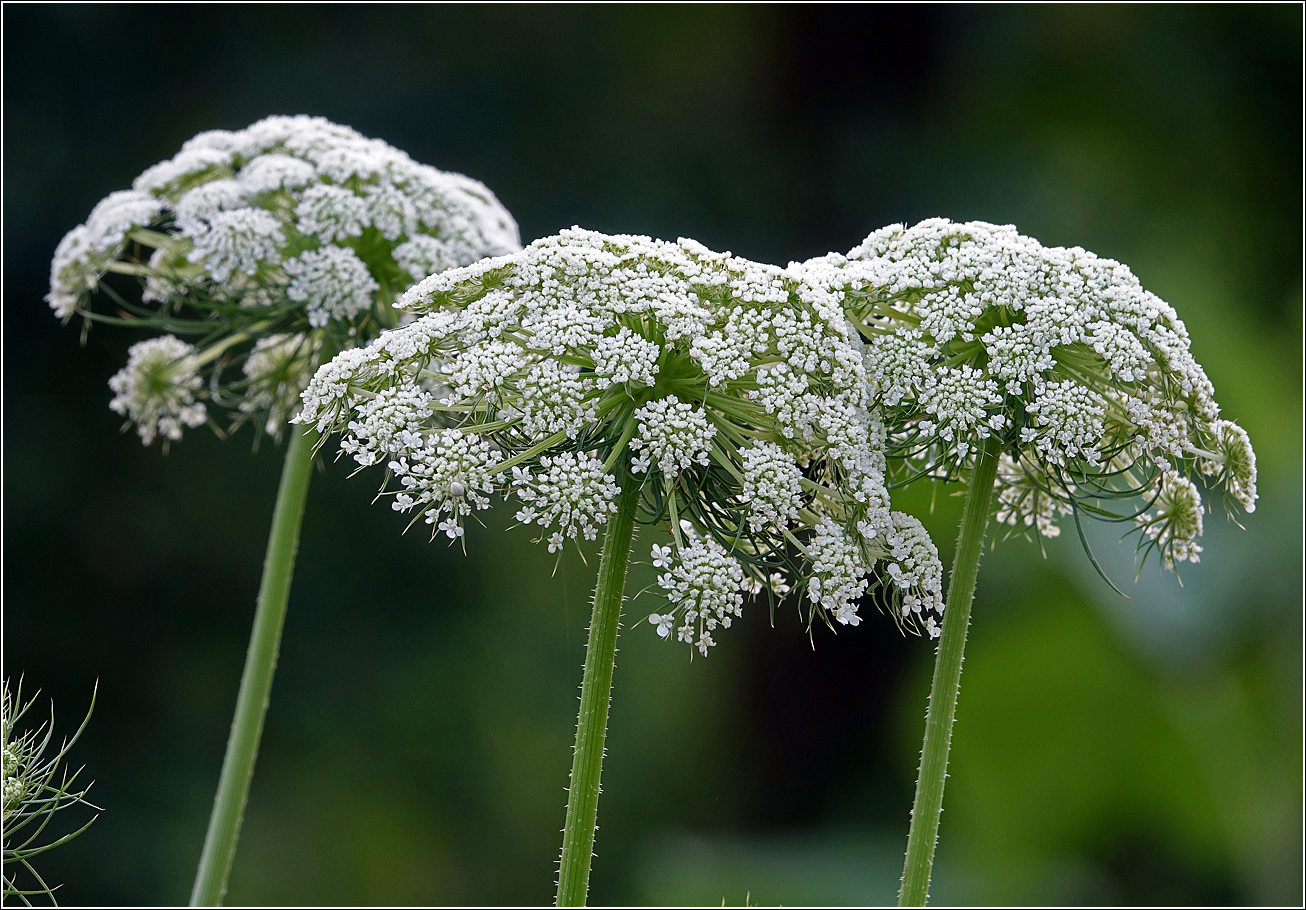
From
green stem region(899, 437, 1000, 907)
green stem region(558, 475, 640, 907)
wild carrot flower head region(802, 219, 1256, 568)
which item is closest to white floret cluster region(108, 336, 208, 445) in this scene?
green stem region(558, 475, 640, 907)

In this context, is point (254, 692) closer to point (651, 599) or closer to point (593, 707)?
point (593, 707)

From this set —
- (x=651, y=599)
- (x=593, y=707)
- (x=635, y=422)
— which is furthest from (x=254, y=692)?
(x=651, y=599)

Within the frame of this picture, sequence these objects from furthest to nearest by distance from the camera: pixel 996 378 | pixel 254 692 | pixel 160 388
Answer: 1. pixel 160 388
2. pixel 254 692
3. pixel 996 378

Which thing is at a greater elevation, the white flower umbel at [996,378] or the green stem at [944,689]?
the white flower umbel at [996,378]

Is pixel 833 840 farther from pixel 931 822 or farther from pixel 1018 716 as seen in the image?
pixel 931 822

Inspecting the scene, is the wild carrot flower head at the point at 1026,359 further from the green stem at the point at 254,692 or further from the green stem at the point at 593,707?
the green stem at the point at 254,692

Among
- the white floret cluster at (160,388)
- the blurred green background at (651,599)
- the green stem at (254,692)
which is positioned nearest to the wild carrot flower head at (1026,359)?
the green stem at (254,692)
